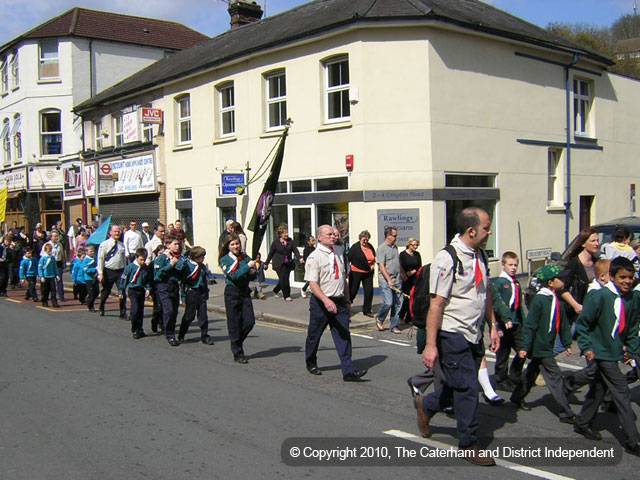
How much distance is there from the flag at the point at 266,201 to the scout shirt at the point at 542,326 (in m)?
8.82

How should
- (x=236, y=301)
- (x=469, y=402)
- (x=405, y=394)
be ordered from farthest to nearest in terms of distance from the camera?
(x=236, y=301) → (x=405, y=394) → (x=469, y=402)

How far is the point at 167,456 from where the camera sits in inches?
197

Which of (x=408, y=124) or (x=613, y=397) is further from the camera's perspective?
(x=408, y=124)

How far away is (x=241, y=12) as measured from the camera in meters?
24.2

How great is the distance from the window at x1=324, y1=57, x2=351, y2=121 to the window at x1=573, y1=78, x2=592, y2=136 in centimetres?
757

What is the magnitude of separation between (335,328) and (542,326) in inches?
96.7

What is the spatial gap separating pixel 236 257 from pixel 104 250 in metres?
5.16

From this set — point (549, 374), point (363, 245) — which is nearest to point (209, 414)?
point (549, 374)

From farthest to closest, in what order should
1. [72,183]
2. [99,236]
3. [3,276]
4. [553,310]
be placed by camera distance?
1. [72,183]
2. [3,276]
3. [99,236]
4. [553,310]

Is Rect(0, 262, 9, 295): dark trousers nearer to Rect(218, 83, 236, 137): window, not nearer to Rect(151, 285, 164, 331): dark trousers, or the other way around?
Rect(218, 83, 236, 137): window

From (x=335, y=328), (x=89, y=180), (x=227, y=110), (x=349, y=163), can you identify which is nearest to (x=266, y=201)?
(x=349, y=163)

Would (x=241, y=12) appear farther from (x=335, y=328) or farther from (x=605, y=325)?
(x=605, y=325)

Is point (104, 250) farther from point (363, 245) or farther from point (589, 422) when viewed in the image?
point (589, 422)

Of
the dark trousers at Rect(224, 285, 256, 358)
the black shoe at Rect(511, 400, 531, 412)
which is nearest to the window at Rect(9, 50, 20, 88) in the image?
the dark trousers at Rect(224, 285, 256, 358)
